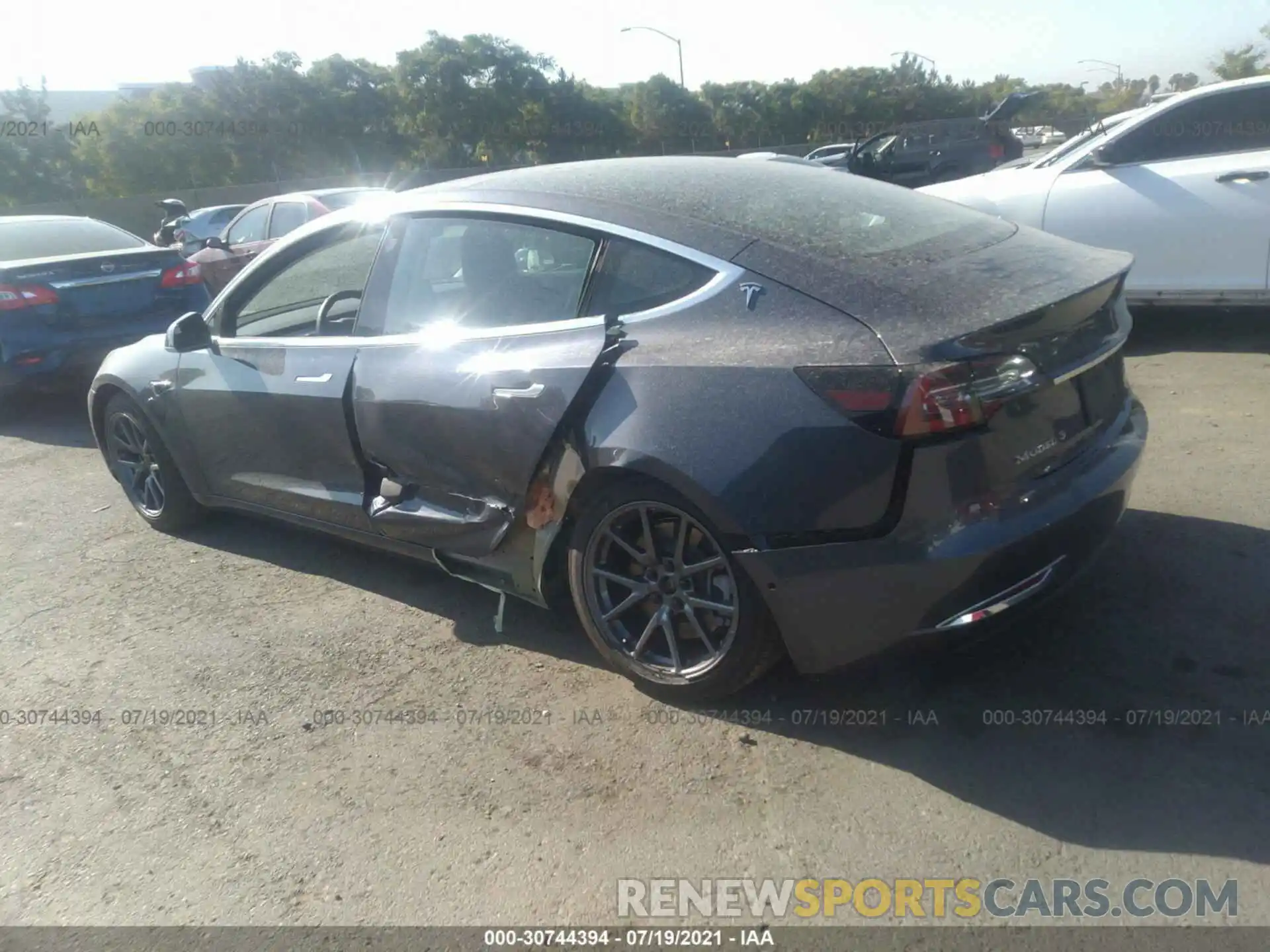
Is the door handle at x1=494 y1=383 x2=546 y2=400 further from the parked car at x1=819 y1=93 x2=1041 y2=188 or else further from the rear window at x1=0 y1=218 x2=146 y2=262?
the parked car at x1=819 y1=93 x2=1041 y2=188

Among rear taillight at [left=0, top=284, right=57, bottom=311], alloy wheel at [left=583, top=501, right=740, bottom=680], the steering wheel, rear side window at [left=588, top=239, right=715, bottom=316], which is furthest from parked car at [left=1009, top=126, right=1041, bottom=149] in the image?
alloy wheel at [left=583, top=501, right=740, bottom=680]

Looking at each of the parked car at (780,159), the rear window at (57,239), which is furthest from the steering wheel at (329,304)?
Answer: the rear window at (57,239)

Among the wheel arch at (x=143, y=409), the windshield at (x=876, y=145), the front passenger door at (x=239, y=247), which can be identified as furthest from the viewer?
the windshield at (x=876, y=145)

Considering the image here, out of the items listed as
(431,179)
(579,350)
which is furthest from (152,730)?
(431,179)

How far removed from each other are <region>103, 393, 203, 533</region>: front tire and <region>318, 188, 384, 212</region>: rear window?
6.97 meters

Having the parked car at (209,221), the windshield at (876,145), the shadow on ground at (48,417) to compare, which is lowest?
the shadow on ground at (48,417)

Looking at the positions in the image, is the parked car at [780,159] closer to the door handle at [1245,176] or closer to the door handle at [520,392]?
the door handle at [520,392]

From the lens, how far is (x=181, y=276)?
8.29 m

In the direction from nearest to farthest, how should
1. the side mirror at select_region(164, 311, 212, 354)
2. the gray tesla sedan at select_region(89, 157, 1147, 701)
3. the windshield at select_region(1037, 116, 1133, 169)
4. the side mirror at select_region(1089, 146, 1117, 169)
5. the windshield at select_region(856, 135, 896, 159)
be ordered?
the gray tesla sedan at select_region(89, 157, 1147, 701)
the side mirror at select_region(164, 311, 212, 354)
the side mirror at select_region(1089, 146, 1117, 169)
the windshield at select_region(1037, 116, 1133, 169)
the windshield at select_region(856, 135, 896, 159)

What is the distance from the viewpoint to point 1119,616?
358 centimetres

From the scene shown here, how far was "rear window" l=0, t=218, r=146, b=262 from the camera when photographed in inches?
320

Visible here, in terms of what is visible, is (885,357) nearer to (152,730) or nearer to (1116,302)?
(1116,302)

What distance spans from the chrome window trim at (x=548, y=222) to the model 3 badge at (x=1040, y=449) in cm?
94

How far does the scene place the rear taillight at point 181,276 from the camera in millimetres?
8172
